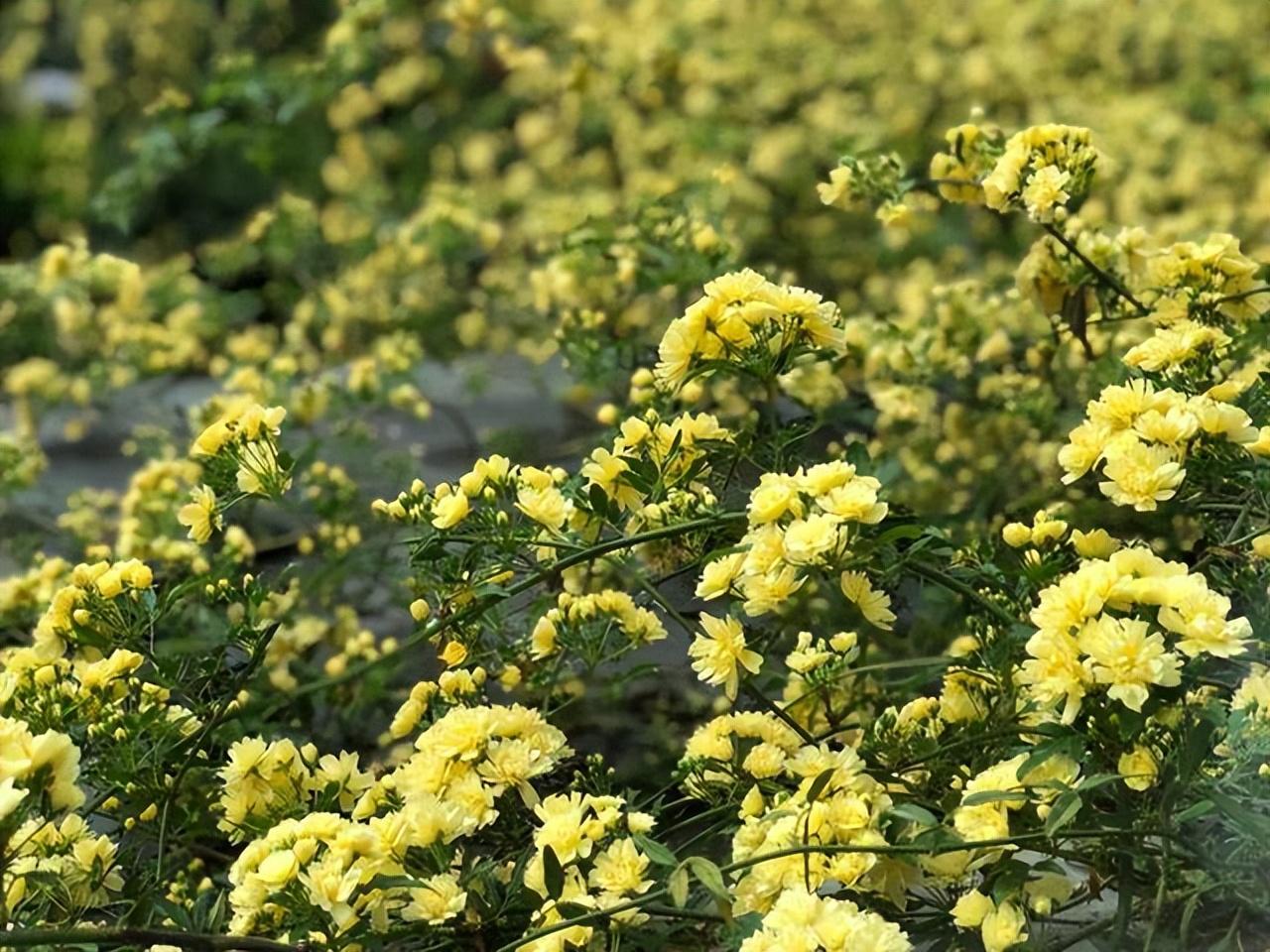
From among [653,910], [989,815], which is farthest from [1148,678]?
[653,910]

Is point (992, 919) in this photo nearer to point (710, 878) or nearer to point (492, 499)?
point (710, 878)

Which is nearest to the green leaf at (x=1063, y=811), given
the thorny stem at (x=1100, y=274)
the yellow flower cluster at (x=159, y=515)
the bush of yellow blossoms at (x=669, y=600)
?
the bush of yellow blossoms at (x=669, y=600)

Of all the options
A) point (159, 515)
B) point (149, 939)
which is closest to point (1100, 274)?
point (149, 939)

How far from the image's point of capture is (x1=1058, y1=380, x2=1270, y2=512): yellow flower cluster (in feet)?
3.21

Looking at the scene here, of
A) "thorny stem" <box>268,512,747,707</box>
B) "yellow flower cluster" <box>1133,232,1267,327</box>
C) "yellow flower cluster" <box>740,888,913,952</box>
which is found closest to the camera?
"yellow flower cluster" <box>740,888,913,952</box>

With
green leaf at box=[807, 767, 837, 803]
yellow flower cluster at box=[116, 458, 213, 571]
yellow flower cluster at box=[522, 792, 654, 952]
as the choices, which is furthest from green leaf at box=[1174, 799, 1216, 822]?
yellow flower cluster at box=[116, 458, 213, 571]

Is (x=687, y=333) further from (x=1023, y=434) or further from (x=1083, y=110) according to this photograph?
(x=1083, y=110)

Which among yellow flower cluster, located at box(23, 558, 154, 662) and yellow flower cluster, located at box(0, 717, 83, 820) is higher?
yellow flower cluster, located at box(23, 558, 154, 662)

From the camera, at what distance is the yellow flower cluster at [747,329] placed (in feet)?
3.59

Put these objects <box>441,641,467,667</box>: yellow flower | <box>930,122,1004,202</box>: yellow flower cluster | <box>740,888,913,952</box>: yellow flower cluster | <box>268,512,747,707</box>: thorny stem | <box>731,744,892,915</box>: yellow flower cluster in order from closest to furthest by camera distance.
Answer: <box>740,888,913,952</box>: yellow flower cluster
<box>731,744,892,915</box>: yellow flower cluster
<box>268,512,747,707</box>: thorny stem
<box>441,641,467,667</box>: yellow flower
<box>930,122,1004,202</box>: yellow flower cluster

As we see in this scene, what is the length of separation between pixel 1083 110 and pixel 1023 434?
1.43 m

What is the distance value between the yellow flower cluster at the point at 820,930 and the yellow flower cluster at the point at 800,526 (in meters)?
0.20

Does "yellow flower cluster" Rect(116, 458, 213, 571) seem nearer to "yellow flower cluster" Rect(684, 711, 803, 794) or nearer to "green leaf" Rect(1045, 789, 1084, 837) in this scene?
"yellow flower cluster" Rect(684, 711, 803, 794)

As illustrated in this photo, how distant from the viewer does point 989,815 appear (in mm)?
965
